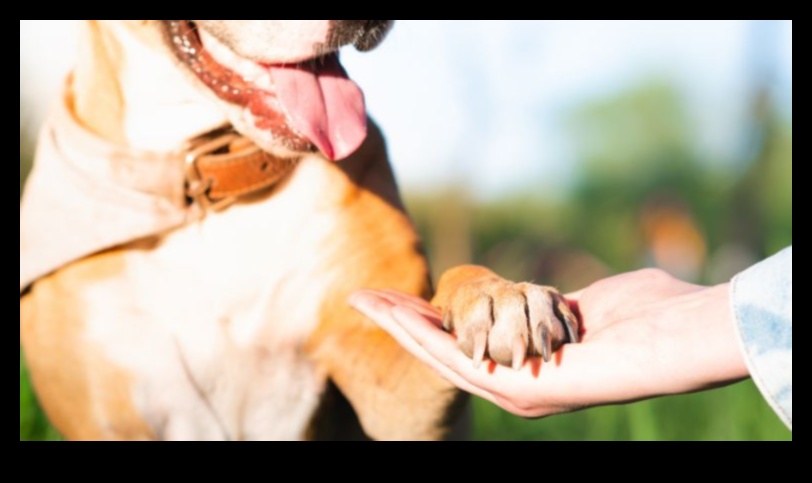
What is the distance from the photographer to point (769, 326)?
173 centimetres

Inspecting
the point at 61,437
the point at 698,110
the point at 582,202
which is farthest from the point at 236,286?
the point at 582,202

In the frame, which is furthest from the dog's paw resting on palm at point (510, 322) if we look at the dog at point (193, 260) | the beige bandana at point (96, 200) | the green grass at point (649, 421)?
the green grass at point (649, 421)

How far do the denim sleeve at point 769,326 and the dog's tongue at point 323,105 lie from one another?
89 cm

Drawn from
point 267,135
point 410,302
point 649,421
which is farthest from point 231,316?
point 649,421

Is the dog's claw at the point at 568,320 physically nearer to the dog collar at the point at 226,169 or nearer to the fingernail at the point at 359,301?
the fingernail at the point at 359,301

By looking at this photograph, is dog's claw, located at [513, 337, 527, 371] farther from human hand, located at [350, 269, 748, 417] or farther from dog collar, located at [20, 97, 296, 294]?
dog collar, located at [20, 97, 296, 294]

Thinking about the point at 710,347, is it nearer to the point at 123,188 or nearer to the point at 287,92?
the point at 287,92

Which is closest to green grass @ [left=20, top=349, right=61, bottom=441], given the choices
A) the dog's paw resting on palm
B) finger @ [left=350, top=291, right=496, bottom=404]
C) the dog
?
the dog

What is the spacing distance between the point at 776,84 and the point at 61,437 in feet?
15.9

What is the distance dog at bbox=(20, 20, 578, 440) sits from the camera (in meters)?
2.37

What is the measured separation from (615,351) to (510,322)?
186 millimetres
